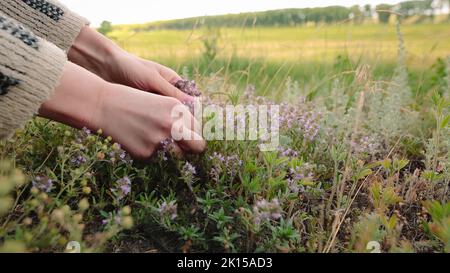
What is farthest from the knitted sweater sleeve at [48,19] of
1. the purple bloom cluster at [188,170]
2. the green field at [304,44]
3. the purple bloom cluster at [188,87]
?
the green field at [304,44]

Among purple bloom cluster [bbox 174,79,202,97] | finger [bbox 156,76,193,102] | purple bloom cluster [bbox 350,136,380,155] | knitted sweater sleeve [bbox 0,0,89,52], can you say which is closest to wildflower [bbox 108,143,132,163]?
finger [bbox 156,76,193,102]

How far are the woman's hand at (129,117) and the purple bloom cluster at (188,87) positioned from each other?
383 millimetres

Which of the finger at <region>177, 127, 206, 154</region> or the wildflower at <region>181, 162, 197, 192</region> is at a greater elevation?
the finger at <region>177, 127, 206, 154</region>

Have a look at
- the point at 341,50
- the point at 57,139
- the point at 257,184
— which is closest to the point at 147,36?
the point at 341,50

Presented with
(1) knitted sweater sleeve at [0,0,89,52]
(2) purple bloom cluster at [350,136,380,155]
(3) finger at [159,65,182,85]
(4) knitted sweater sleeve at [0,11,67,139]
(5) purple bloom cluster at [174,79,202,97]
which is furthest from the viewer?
(3) finger at [159,65,182,85]

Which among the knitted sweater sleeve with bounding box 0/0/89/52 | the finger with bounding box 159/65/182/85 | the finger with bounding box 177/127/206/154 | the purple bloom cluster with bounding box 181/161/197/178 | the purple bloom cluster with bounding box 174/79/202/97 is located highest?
the knitted sweater sleeve with bounding box 0/0/89/52

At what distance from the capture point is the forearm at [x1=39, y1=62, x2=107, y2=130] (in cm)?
168

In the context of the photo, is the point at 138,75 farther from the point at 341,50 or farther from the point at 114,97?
the point at 341,50

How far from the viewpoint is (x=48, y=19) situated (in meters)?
2.10

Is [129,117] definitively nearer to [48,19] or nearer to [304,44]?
[48,19]

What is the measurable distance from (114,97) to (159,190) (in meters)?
0.38

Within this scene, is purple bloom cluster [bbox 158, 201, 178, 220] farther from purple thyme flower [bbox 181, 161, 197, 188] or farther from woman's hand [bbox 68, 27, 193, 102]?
woman's hand [bbox 68, 27, 193, 102]

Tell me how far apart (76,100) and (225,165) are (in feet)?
1.91
